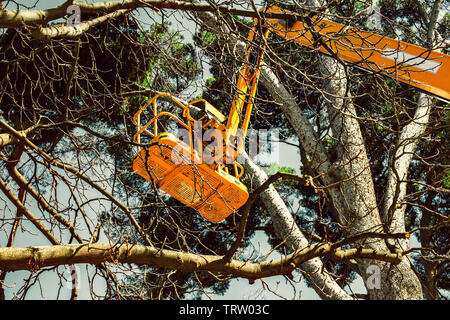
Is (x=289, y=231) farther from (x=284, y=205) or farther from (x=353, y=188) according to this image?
(x=353, y=188)

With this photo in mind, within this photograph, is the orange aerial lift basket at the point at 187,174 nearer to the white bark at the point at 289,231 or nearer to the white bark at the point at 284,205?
the white bark at the point at 284,205

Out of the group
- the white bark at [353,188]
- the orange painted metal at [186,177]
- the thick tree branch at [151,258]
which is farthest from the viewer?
the white bark at [353,188]

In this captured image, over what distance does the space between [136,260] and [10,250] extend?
0.76 metres

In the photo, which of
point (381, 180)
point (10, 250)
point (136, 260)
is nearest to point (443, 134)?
point (381, 180)

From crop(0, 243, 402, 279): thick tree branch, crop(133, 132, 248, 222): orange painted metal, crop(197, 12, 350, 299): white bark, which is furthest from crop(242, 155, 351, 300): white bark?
crop(0, 243, 402, 279): thick tree branch

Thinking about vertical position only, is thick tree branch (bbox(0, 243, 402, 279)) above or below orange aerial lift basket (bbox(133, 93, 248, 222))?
below

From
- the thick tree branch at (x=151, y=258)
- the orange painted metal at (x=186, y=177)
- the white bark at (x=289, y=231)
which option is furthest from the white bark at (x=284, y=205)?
the thick tree branch at (x=151, y=258)

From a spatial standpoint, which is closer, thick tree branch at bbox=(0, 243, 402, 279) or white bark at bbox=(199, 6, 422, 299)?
thick tree branch at bbox=(0, 243, 402, 279)

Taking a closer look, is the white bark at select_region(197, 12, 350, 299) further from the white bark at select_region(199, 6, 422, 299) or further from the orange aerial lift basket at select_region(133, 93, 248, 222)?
the orange aerial lift basket at select_region(133, 93, 248, 222)

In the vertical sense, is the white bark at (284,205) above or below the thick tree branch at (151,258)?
above

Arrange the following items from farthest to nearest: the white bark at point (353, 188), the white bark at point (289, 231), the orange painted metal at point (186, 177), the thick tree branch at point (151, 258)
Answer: the white bark at point (289, 231) → the white bark at point (353, 188) → the orange painted metal at point (186, 177) → the thick tree branch at point (151, 258)

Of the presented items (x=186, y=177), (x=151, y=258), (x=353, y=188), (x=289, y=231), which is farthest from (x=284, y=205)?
(x=151, y=258)

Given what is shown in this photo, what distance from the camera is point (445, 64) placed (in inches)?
207

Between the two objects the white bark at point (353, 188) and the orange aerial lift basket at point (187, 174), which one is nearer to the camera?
the orange aerial lift basket at point (187, 174)
